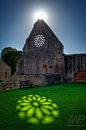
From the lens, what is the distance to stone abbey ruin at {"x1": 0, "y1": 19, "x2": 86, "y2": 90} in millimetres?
15838

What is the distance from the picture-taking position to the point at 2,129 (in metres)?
2.58

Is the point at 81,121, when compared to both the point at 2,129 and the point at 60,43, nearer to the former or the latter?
the point at 2,129

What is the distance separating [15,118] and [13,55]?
2781cm

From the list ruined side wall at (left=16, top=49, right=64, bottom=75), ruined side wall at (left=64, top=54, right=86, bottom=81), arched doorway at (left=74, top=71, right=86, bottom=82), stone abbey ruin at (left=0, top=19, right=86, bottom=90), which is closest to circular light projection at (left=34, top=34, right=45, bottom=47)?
stone abbey ruin at (left=0, top=19, right=86, bottom=90)

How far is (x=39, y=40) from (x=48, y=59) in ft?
13.7

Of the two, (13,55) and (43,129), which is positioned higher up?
(13,55)

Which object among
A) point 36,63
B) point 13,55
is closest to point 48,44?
point 36,63

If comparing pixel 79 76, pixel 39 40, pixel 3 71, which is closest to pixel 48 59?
pixel 39 40

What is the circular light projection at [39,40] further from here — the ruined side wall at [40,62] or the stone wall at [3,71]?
the stone wall at [3,71]

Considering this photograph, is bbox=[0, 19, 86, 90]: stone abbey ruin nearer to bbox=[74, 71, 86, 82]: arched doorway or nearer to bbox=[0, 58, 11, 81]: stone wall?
bbox=[74, 71, 86, 82]: arched doorway

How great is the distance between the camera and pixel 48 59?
685 inches

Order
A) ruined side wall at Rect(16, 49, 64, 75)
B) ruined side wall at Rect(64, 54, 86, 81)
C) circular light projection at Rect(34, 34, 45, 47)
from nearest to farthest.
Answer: ruined side wall at Rect(64, 54, 86, 81), ruined side wall at Rect(16, 49, 64, 75), circular light projection at Rect(34, 34, 45, 47)

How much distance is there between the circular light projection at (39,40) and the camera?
18516mm

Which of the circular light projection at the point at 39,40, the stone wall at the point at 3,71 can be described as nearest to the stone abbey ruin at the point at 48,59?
the circular light projection at the point at 39,40
